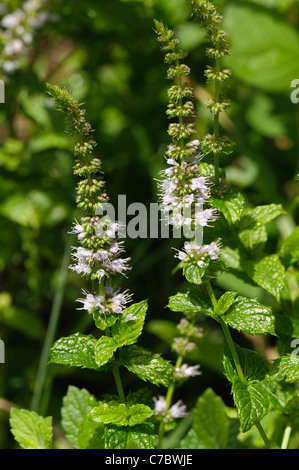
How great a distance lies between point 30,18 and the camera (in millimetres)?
2541

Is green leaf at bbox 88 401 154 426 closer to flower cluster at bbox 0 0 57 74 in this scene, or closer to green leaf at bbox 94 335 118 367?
green leaf at bbox 94 335 118 367

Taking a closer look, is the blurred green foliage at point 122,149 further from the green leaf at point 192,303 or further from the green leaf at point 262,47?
the green leaf at point 192,303

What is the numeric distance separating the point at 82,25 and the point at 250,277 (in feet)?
5.76

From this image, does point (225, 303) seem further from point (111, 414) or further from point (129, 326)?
point (111, 414)

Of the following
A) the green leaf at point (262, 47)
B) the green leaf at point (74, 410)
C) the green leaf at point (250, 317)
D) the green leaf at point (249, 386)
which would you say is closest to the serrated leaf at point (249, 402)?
the green leaf at point (249, 386)

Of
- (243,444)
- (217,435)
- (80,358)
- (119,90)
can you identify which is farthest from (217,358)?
(119,90)

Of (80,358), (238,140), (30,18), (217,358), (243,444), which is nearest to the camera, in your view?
(80,358)

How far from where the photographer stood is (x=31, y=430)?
1.52m

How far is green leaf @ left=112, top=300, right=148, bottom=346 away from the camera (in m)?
1.29

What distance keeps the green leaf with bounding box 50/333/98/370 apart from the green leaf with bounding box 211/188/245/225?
0.45m

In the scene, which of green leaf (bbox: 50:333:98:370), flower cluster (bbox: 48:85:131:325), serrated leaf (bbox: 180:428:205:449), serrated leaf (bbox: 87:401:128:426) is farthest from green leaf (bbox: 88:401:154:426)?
serrated leaf (bbox: 180:428:205:449)

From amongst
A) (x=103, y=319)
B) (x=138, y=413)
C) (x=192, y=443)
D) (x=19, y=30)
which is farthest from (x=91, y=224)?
(x=19, y=30)
